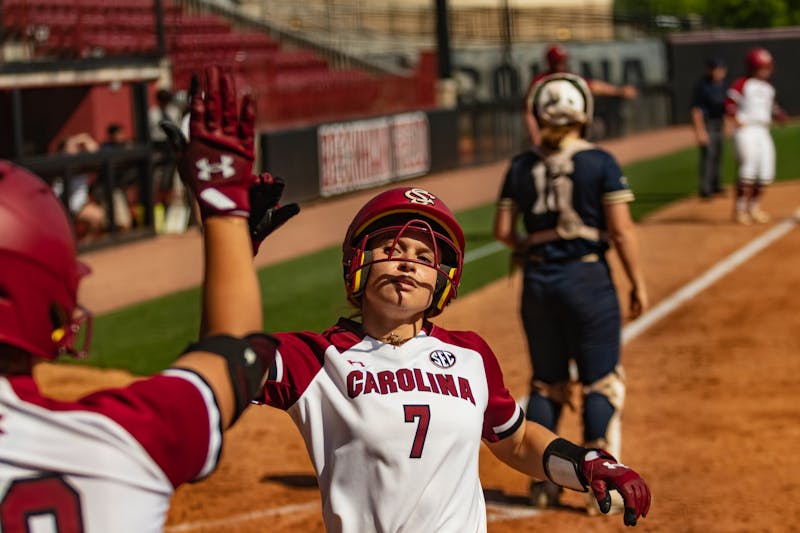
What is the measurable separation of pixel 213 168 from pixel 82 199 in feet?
49.9

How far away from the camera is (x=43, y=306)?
2262 mm

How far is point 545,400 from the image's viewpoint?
689 cm

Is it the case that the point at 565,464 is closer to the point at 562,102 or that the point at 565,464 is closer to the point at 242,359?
the point at 242,359

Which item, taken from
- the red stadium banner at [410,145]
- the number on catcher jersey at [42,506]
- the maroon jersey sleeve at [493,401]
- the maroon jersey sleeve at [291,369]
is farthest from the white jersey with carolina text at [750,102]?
the number on catcher jersey at [42,506]

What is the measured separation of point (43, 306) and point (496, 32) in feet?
134

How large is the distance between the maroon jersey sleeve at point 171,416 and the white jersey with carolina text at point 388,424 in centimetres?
118

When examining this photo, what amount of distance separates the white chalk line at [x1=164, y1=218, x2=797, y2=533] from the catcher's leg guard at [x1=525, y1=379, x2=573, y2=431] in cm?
54

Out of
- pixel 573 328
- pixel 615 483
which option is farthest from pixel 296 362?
pixel 573 328

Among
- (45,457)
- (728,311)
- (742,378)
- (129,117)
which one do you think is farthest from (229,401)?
(129,117)

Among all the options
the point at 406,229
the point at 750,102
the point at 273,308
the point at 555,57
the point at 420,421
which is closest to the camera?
the point at 420,421

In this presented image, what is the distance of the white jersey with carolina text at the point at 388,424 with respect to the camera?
3.54 metres

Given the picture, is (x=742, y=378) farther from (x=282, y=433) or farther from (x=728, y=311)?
(x=282, y=433)

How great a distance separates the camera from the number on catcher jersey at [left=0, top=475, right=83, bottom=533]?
2.21 meters

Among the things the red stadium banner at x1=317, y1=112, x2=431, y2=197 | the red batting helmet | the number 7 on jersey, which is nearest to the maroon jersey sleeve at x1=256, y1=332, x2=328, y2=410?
the number 7 on jersey
